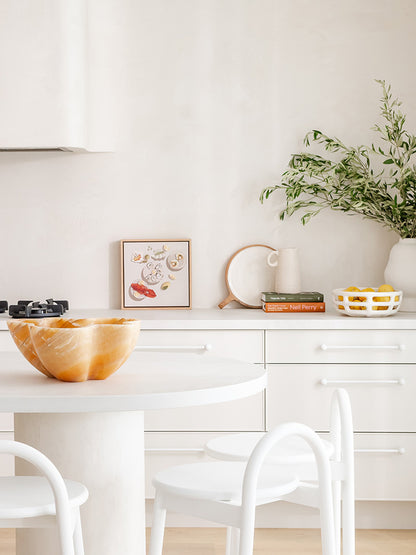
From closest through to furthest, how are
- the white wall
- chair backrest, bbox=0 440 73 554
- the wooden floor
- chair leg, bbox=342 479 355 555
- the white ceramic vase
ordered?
1. chair backrest, bbox=0 440 73 554
2. chair leg, bbox=342 479 355 555
3. the wooden floor
4. the white ceramic vase
5. the white wall

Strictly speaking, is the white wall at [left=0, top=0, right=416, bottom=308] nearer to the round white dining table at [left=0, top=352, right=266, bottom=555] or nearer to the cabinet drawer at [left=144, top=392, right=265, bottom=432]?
the cabinet drawer at [left=144, top=392, right=265, bottom=432]

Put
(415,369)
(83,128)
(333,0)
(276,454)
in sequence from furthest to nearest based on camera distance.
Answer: (333,0)
(83,128)
(415,369)
(276,454)

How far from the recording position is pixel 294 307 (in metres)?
3.66

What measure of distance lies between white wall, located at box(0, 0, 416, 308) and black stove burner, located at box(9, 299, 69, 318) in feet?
1.16

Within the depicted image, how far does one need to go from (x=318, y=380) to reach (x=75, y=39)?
1.68m

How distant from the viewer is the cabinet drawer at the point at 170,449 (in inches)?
134

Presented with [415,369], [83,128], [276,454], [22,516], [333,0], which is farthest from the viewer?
[333,0]

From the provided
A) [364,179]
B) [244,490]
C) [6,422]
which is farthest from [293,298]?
[244,490]

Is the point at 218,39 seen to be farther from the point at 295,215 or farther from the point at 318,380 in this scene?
the point at 318,380

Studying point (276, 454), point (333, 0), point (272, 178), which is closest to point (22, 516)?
point (276, 454)

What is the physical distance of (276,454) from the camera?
2.17 meters

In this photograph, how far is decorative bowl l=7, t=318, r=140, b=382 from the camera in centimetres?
193

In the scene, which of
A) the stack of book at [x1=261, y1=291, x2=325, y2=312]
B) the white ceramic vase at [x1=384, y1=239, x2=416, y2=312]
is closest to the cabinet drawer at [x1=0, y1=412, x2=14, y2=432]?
the stack of book at [x1=261, y1=291, x2=325, y2=312]

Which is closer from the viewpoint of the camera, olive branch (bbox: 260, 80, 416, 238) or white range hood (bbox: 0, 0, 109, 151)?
white range hood (bbox: 0, 0, 109, 151)
